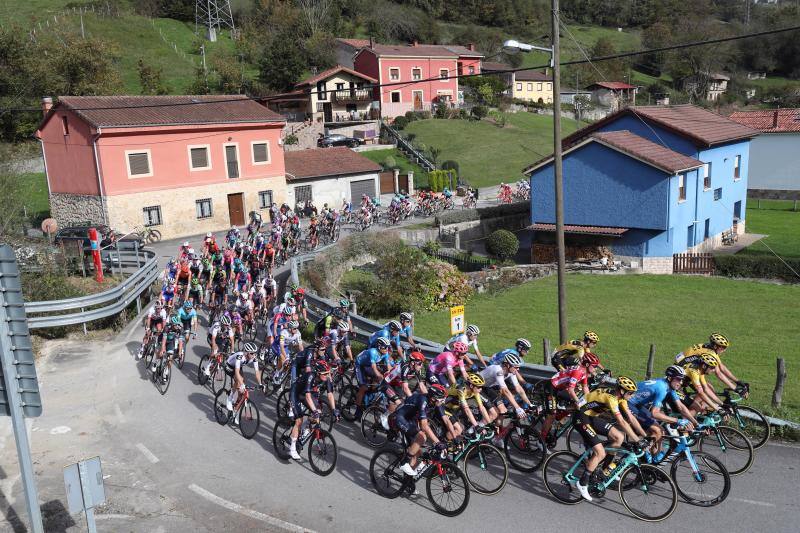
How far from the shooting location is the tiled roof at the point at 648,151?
29703 millimetres

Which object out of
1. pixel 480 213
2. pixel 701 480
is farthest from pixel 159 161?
pixel 701 480

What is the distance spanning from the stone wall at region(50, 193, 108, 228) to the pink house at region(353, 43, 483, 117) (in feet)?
124

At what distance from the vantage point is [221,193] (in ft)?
122

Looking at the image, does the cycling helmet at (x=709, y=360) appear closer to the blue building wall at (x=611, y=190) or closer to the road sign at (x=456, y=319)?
the road sign at (x=456, y=319)

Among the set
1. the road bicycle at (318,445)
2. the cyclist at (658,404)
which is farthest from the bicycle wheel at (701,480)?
the road bicycle at (318,445)

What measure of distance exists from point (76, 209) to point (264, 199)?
9.95m

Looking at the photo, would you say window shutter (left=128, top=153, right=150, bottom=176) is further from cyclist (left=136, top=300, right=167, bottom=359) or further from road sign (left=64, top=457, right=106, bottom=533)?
road sign (left=64, top=457, right=106, bottom=533)

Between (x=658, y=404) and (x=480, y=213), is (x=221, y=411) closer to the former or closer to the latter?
(x=658, y=404)

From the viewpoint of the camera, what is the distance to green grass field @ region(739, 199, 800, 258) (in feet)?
104

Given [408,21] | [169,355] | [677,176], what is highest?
[408,21]

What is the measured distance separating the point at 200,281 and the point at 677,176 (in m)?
21.1

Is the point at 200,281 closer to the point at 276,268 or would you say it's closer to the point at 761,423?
the point at 276,268

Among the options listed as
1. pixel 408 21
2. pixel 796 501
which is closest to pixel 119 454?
pixel 796 501

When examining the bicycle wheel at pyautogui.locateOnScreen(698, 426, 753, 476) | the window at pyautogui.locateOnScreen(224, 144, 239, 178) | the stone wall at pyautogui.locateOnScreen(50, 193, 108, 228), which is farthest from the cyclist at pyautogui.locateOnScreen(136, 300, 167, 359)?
the window at pyautogui.locateOnScreen(224, 144, 239, 178)
